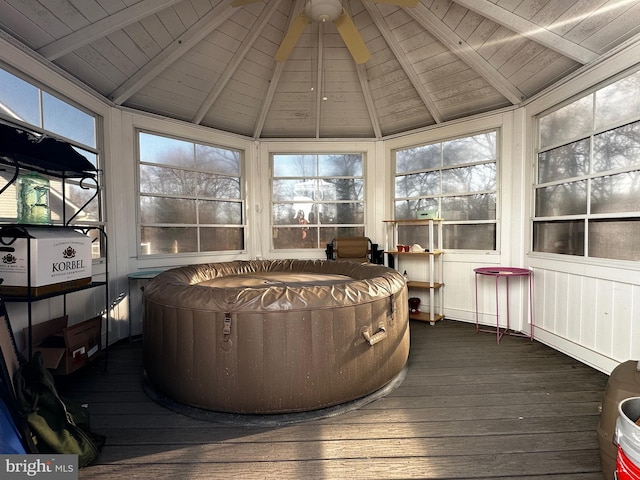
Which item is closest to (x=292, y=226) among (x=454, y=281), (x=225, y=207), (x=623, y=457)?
(x=225, y=207)

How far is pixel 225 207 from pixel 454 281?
317 cm

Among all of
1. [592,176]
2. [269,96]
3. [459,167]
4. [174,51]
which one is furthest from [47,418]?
[459,167]

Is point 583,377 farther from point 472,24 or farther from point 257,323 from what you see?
point 472,24

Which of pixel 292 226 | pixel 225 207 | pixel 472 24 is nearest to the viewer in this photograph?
pixel 472 24

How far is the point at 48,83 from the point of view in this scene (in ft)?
8.07

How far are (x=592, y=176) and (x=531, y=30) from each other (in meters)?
1.30

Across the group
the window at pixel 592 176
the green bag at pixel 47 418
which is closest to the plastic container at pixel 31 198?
the green bag at pixel 47 418

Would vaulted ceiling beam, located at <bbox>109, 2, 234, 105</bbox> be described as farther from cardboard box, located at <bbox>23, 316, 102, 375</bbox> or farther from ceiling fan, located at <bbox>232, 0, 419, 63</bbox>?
cardboard box, located at <bbox>23, 316, 102, 375</bbox>

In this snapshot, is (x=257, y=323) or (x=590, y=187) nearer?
(x=257, y=323)

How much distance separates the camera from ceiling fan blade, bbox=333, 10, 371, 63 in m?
2.38

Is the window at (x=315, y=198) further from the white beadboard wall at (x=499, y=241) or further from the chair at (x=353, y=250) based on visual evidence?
the chair at (x=353, y=250)

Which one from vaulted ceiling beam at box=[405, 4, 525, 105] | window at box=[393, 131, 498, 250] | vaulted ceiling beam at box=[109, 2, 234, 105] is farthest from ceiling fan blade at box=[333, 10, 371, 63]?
window at box=[393, 131, 498, 250]

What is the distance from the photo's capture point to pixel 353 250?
403 centimetres

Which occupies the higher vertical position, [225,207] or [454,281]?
[225,207]
